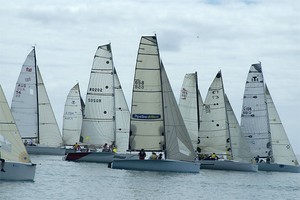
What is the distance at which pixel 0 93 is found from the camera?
37.8 m

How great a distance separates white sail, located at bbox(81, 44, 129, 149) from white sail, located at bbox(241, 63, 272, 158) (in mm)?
10631

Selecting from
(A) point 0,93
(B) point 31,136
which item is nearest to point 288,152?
(B) point 31,136

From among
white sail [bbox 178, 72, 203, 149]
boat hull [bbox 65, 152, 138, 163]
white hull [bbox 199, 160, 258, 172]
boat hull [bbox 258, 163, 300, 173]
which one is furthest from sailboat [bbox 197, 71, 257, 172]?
boat hull [bbox 65, 152, 138, 163]

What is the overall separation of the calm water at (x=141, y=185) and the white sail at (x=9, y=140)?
1360 millimetres

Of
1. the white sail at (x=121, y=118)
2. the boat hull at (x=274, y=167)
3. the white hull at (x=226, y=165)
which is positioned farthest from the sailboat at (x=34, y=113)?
the boat hull at (x=274, y=167)

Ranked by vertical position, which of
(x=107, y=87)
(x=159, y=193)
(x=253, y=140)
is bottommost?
(x=159, y=193)

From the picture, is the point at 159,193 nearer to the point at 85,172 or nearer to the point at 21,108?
the point at 85,172

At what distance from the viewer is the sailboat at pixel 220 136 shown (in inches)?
2261

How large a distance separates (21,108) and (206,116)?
19115mm

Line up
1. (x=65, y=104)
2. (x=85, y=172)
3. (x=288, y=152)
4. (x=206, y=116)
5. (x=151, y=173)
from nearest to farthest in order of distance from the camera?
(x=151, y=173)
(x=85, y=172)
(x=206, y=116)
(x=288, y=152)
(x=65, y=104)

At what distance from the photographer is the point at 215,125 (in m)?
59.0

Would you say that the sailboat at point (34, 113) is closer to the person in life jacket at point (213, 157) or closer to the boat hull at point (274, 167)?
the person in life jacket at point (213, 157)

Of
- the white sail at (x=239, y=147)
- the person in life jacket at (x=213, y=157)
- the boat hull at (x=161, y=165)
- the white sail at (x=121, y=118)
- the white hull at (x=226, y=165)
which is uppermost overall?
the white sail at (x=121, y=118)

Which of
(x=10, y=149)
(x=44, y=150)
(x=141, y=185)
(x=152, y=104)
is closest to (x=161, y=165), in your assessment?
(x=152, y=104)
